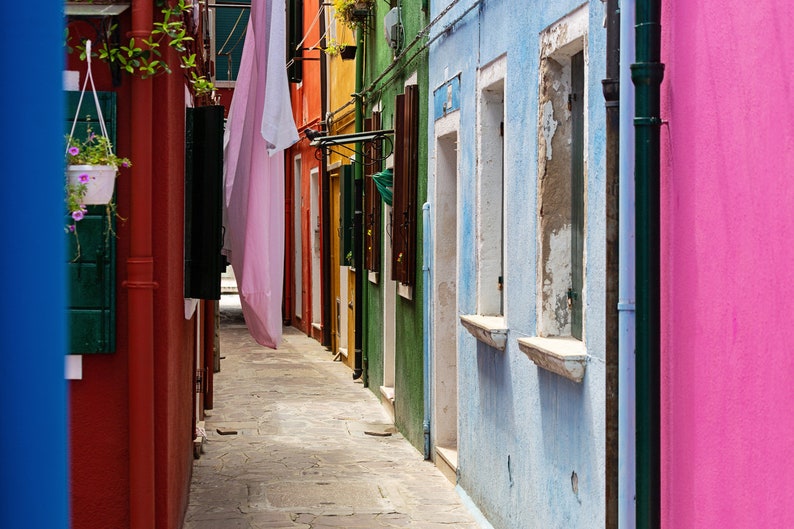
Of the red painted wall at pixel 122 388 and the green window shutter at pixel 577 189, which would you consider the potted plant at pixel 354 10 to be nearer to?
→ the green window shutter at pixel 577 189

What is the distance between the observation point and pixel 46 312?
144 centimetres

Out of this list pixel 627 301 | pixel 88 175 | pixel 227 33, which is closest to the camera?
pixel 627 301

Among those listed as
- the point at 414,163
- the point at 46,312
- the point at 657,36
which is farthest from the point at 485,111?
the point at 46,312

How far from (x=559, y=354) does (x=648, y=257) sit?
136cm

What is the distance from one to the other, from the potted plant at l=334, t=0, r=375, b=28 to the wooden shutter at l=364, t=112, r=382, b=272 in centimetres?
122

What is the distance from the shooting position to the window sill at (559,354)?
223 inches

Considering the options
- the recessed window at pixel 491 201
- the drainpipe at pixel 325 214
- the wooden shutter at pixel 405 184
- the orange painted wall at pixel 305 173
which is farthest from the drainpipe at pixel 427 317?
the orange painted wall at pixel 305 173

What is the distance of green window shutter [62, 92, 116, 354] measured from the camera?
5.88m

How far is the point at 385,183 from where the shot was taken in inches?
508

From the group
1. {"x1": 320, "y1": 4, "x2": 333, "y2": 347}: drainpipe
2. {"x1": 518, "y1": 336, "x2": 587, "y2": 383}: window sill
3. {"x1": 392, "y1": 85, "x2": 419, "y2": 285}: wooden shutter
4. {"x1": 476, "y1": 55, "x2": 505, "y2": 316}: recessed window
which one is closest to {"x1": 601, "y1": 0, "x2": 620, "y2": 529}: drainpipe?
{"x1": 518, "y1": 336, "x2": 587, "y2": 383}: window sill

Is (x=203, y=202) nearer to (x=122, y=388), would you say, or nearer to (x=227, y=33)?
(x=122, y=388)

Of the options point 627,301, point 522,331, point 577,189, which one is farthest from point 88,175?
point 522,331

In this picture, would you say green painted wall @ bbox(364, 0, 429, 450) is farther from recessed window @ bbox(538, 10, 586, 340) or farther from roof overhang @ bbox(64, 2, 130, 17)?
roof overhang @ bbox(64, 2, 130, 17)

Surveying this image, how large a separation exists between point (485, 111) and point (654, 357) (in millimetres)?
4020
